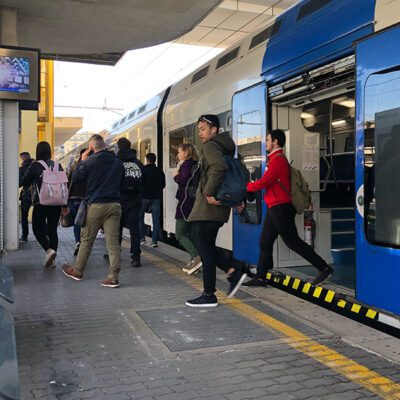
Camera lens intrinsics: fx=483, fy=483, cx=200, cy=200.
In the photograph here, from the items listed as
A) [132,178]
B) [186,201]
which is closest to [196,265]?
[186,201]

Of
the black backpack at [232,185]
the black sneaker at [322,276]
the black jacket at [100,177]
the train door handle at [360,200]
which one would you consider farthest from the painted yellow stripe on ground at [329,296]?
the black jacket at [100,177]

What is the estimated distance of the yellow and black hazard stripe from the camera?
13.1ft

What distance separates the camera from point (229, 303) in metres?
4.82

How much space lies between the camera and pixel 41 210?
266 inches

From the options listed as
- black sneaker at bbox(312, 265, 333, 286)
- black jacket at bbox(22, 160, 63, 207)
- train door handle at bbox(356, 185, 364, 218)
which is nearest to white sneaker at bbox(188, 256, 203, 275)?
black sneaker at bbox(312, 265, 333, 286)

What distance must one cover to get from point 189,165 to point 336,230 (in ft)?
7.16

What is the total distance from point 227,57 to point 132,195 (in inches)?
91.6

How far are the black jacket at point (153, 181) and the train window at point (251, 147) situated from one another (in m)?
2.51

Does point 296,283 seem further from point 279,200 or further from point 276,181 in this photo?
point 276,181

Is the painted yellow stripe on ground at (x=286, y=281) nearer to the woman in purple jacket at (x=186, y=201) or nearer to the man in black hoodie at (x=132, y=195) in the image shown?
the woman in purple jacket at (x=186, y=201)

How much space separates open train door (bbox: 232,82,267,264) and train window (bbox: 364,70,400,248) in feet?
5.73

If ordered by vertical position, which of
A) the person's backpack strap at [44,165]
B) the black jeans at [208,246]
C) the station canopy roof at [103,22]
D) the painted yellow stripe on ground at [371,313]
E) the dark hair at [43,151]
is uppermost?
the station canopy roof at [103,22]

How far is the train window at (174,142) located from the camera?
26.7 ft

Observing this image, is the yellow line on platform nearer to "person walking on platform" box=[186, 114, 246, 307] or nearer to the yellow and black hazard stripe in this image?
"person walking on platform" box=[186, 114, 246, 307]
